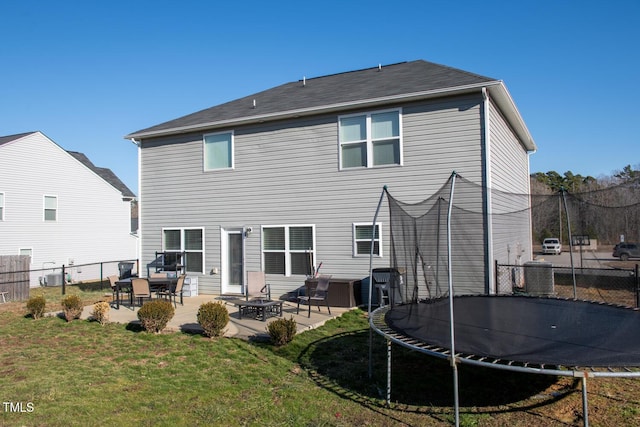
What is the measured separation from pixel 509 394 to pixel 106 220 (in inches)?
879

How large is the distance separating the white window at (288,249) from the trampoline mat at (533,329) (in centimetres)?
438

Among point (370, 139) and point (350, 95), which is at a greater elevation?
point (350, 95)

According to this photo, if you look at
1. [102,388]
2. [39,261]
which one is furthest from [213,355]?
[39,261]

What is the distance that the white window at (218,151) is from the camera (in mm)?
12102

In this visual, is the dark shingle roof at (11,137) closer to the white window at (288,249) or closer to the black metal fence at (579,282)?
the white window at (288,249)

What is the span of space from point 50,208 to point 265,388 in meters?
18.7

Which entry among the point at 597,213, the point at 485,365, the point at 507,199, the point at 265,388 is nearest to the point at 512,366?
the point at 485,365

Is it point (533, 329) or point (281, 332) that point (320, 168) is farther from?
point (533, 329)

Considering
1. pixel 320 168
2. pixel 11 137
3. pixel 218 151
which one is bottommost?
pixel 320 168

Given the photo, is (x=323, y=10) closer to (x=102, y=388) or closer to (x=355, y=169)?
(x=355, y=169)

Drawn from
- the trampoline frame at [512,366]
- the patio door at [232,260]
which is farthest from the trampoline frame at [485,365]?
the patio door at [232,260]

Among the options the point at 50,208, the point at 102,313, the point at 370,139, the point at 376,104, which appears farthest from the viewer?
the point at 50,208

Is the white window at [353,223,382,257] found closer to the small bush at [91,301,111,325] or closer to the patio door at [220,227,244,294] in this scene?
the patio door at [220,227,244,294]

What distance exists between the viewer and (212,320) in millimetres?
7055
